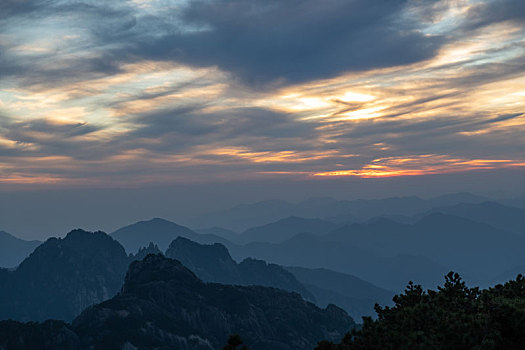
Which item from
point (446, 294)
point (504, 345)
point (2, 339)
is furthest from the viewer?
point (2, 339)

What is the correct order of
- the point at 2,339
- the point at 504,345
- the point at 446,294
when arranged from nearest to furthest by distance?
the point at 504,345 < the point at 446,294 < the point at 2,339

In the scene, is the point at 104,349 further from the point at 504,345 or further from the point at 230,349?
the point at 504,345

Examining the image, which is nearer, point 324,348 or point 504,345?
point 504,345

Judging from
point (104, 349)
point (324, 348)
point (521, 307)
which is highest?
point (521, 307)

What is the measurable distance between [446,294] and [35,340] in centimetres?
19803

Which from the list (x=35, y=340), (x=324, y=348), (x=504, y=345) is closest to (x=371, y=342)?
(x=324, y=348)

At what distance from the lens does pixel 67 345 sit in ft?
653

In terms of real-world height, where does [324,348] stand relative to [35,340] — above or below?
above

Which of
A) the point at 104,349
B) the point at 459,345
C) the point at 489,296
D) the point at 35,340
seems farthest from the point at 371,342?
the point at 35,340

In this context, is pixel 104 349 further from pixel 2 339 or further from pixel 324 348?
pixel 324 348

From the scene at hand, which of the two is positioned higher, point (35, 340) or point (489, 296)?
point (489, 296)

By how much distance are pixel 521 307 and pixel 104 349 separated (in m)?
196

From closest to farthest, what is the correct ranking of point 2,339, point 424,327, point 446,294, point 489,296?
point 424,327
point 489,296
point 446,294
point 2,339

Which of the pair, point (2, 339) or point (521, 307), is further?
point (2, 339)
